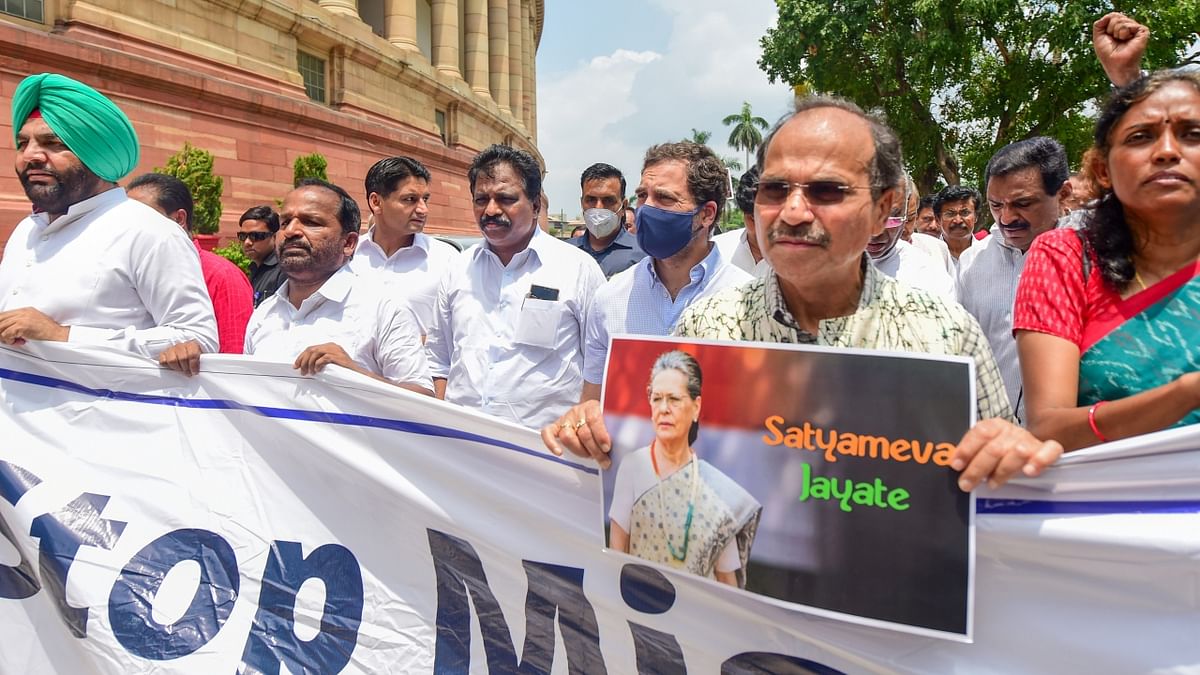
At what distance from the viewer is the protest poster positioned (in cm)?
144

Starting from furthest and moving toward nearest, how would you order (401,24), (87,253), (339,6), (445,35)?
(445,35), (401,24), (339,6), (87,253)

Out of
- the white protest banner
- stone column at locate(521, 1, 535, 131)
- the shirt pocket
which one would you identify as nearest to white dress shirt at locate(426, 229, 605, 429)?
the shirt pocket

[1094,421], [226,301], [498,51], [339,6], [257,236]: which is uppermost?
[498,51]

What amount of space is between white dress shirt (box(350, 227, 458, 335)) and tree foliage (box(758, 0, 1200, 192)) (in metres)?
14.4

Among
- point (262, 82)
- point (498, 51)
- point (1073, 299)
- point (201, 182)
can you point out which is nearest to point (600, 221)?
point (1073, 299)

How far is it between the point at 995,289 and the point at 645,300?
1583 mm

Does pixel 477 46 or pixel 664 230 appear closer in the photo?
pixel 664 230

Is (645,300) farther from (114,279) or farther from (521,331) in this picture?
(114,279)

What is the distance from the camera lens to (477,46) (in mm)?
29391

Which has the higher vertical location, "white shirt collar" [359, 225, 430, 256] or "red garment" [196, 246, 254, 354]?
"white shirt collar" [359, 225, 430, 256]

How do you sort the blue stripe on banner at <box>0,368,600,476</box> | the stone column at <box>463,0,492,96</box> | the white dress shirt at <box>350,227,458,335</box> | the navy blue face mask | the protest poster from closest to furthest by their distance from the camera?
the protest poster → the blue stripe on banner at <box>0,368,600,476</box> → the navy blue face mask → the white dress shirt at <box>350,227,458,335</box> → the stone column at <box>463,0,492,96</box>

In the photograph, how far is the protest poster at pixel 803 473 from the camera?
1.44m

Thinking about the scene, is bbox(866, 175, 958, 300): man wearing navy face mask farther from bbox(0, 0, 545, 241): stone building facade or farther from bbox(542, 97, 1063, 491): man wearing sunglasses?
bbox(0, 0, 545, 241): stone building facade

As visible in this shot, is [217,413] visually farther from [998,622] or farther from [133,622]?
[998,622]
